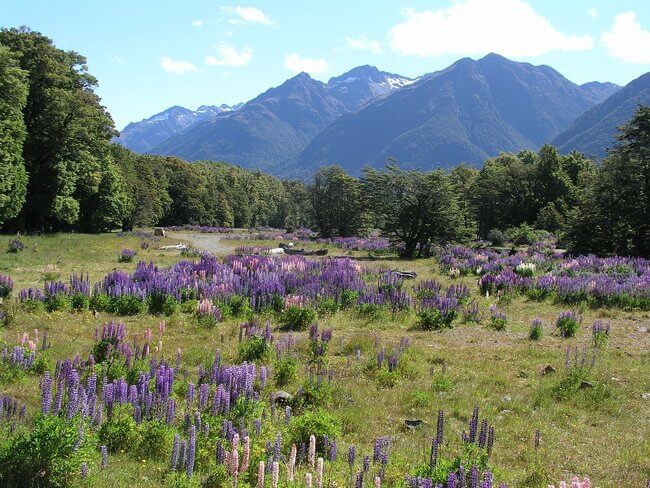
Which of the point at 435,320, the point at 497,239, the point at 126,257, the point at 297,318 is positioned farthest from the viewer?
the point at 497,239

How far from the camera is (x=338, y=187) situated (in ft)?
199

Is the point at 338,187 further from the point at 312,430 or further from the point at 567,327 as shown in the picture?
the point at 312,430

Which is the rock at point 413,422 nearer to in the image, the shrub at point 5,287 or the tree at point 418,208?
the shrub at point 5,287

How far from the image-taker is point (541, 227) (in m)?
55.0

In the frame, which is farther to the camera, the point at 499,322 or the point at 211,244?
the point at 211,244

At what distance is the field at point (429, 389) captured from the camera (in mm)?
5402

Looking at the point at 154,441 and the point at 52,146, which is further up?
the point at 52,146

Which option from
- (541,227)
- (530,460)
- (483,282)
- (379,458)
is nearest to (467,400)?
(530,460)

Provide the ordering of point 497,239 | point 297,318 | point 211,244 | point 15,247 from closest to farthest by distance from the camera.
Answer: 1. point 297,318
2. point 15,247
3. point 211,244
4. point 497,239

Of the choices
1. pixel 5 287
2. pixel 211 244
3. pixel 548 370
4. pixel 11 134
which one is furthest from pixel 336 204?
pixel 548 370

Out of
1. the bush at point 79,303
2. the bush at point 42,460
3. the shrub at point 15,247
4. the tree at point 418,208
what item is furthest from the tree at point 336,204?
the bush at point 42,460

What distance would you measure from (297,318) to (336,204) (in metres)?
48.0

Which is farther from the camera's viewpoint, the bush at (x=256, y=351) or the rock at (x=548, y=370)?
the bush at (x=256, y=351)

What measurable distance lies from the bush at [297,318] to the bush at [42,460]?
8.25 m
